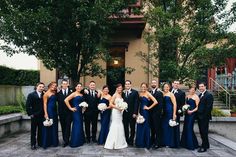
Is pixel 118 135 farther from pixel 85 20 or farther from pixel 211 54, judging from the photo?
pixel 211 54

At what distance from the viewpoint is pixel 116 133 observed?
1041 centimetres

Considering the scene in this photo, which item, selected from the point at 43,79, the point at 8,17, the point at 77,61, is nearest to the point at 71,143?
the point at 77,61

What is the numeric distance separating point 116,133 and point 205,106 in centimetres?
284

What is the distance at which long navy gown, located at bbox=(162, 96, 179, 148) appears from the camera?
415 inches

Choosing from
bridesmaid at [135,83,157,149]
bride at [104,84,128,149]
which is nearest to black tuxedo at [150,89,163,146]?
bridesmaid at [135,83,157,149]

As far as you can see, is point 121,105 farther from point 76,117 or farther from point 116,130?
point 76,117

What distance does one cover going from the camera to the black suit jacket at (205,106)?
9.95 metres

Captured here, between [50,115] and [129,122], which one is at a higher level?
[50,115]

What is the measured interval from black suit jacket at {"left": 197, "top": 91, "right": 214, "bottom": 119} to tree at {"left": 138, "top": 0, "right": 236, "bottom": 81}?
450 cm

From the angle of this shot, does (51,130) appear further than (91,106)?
No

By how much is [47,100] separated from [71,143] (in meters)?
1.55

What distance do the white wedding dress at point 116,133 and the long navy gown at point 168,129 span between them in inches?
51.5

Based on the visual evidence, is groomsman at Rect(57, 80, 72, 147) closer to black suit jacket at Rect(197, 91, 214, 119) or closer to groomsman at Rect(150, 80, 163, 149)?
groomsman at Rect(150, 80, 163, 149)

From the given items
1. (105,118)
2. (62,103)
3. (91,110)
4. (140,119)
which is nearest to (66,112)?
(62,103)
